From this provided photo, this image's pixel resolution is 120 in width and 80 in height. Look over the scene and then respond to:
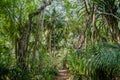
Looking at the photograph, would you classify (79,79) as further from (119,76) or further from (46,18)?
(46,18)

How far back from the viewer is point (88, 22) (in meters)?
8.63

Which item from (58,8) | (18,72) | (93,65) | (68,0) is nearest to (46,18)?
(58,8)

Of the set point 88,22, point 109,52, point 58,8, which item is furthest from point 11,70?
point 58,8

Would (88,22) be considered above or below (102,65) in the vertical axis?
above

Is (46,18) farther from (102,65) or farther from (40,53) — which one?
(102,65)

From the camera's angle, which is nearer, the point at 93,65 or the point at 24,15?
the point at 93,65

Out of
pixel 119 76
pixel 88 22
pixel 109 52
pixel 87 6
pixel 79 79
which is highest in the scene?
pixel 87 6

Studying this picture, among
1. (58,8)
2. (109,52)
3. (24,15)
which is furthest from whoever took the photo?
(58,8)

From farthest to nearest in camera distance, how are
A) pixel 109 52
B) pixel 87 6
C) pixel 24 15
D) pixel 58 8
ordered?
pixel 58 8, pixel 24 15, pixel 87 6, pixel 109 52

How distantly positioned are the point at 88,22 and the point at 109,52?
2.95 meters

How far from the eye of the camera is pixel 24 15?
43.9ft

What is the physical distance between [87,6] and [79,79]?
271 centimetres

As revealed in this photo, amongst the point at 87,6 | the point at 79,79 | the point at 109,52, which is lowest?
the point at 79,79

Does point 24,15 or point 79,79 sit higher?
Result: point 24,15
